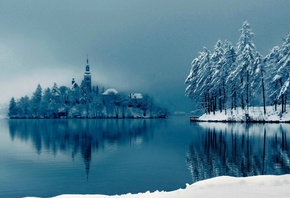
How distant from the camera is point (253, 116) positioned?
60531 millimetres

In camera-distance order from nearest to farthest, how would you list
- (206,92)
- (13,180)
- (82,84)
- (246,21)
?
(13,180), (246,21), (206,92), (82,84)

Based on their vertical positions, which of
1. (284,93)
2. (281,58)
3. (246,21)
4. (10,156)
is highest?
(246,21)

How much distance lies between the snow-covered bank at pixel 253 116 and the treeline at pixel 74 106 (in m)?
101

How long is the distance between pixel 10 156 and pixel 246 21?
180 ft

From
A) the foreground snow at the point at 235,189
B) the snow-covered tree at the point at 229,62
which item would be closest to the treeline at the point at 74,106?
the snow-covered tree at the point at 229,62

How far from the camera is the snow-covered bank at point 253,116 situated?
57.6 m

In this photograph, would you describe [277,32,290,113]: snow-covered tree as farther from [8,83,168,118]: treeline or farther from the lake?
[8,83,168,118]: treeline

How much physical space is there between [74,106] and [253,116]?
391 feet

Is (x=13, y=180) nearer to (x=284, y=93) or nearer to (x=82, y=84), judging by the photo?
(x=284, y=93)

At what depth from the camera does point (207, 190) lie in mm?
9984

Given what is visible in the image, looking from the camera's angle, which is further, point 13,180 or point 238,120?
point 238,120

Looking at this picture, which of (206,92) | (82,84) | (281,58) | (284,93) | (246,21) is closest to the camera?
(284,93)

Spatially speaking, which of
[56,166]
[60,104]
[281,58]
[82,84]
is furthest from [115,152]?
[82,84]

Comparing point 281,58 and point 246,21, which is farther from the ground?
point 246,21
